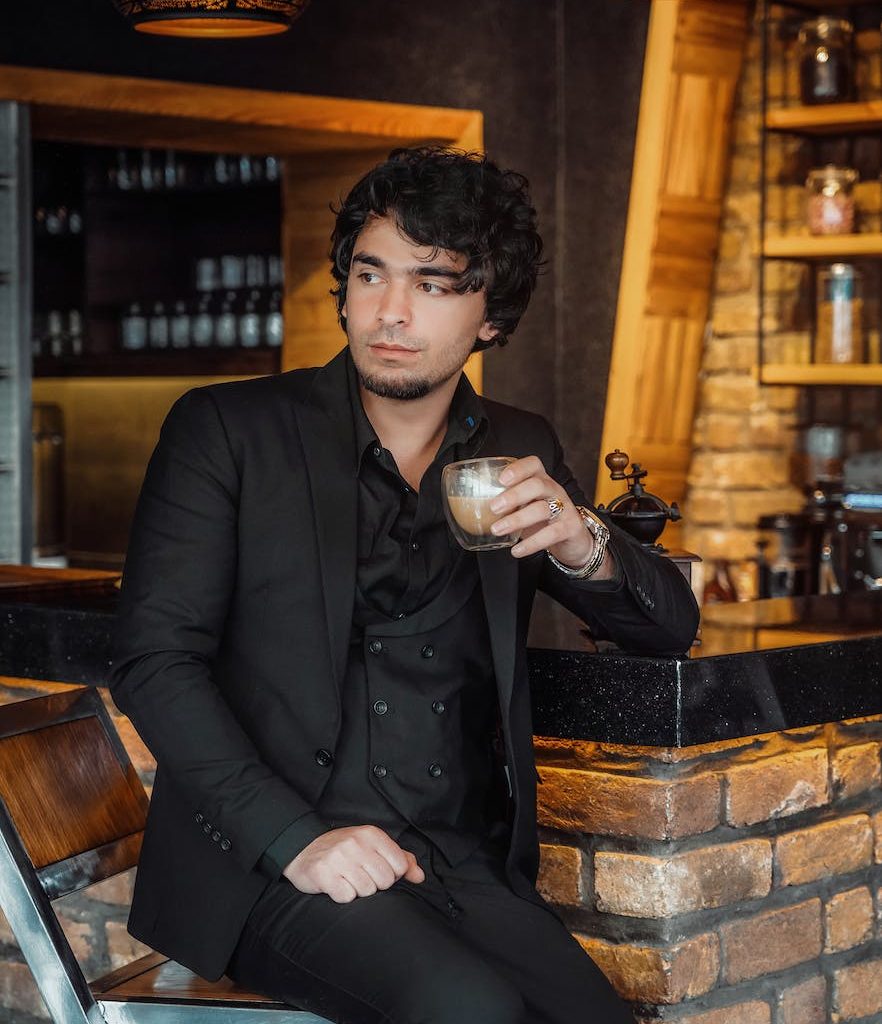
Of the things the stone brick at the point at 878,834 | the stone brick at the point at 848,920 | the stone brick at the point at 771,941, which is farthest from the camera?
the stone brick at the point at 878,834

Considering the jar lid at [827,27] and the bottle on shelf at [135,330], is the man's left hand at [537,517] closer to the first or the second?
the jar lid at [827,27]

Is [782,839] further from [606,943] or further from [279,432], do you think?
[279,432]

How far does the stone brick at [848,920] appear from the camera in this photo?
260 cm

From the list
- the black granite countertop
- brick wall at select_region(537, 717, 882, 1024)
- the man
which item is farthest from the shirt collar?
brick wall at select_region(537, 717, 882, 1024)

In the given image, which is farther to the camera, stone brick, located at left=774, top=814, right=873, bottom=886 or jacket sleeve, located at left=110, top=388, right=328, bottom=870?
stone brick, located at left=774, top=814, right=873, bottom=886

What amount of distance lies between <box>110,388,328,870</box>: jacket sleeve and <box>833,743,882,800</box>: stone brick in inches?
38.7

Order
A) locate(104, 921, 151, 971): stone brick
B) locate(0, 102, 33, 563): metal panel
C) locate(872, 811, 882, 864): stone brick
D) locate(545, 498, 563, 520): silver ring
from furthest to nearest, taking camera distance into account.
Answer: locate(0, 102, 33, 563): metal panel → locate(104, 921, 151, 971): stone brick → locate(872, 811, 882, 864): stone brick → locate(545, 498, 563, 520): silver ring

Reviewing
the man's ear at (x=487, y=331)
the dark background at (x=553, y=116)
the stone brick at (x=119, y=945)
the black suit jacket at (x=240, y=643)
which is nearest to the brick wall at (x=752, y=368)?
the dark background at (x=553, y=116)

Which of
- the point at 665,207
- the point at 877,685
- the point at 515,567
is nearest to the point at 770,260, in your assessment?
the point at 665,207

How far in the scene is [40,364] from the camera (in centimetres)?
730

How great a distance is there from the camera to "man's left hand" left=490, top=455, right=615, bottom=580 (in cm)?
202

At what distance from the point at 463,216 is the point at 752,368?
9.81 ft

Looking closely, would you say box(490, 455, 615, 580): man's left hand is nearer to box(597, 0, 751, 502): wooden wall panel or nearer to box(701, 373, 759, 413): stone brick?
box(597, 0, 751, 502): wooden wall panel

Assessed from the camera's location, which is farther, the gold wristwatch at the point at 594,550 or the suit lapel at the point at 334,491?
the gold wristwatch at the point at 594,550
